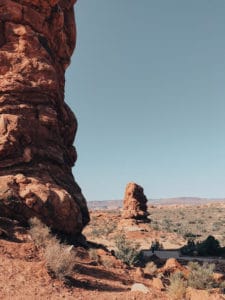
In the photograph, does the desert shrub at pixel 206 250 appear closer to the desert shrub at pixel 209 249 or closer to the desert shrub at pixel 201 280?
the desert shrub at pixel 209 249

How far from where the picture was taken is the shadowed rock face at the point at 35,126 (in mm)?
13125

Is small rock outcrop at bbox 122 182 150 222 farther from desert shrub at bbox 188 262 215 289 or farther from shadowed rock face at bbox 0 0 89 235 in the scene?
desert shrub at bbox 188 262 215 289

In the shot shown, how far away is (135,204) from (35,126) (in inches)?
1074

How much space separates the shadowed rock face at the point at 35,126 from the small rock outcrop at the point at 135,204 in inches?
892

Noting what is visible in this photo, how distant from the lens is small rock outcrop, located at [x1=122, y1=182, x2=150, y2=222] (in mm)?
39406

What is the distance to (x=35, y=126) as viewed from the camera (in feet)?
49.6

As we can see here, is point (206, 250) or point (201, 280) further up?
point (201, 280)

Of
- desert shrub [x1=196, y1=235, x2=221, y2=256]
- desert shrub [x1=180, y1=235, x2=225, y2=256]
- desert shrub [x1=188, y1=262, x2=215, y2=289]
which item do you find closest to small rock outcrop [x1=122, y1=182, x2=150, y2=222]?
desert shrub [x1=180, y1=235, x2=225, y2=256]

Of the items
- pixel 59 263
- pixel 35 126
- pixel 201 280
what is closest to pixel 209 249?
pixel 201 280

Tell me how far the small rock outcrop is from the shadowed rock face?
22668 millimetres

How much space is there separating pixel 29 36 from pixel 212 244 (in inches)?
870

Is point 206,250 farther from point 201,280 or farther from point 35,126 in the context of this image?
point 35,126

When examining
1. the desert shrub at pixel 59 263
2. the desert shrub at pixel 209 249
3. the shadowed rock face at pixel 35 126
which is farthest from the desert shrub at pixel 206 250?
the desert shrub at pixel 59 263

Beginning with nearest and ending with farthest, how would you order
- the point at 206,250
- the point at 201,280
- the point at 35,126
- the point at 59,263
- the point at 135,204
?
the point at 59,263, the point at 201,280, the point at 35,126, the point at 206,250, the point at 135,204
